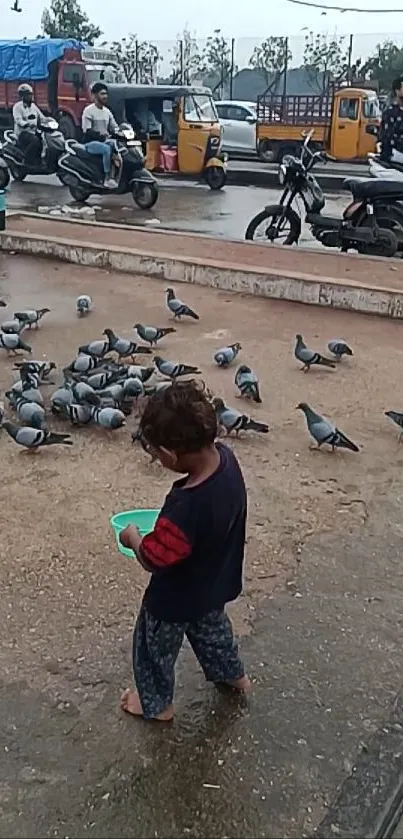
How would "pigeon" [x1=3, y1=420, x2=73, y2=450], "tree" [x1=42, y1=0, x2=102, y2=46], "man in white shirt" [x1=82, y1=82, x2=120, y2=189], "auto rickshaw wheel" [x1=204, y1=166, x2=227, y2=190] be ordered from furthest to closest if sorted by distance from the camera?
"tree" [x1=42, y1=0, x2=102, y2=46] < "auto rickshaw wheel" [x1=204, y1=166, x2=227, y2=190] < "man in white shirt" [x1=82, y1=82, x2=120, y2=189] < "pigeon" [x1=3, y1=420, x2=73, y2=450]

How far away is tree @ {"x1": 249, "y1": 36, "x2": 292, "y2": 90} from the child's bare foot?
28.3 metres

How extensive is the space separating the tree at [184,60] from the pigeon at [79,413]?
97.5ft

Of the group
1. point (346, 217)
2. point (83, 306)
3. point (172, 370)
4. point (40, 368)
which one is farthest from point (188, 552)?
point (346, 217)

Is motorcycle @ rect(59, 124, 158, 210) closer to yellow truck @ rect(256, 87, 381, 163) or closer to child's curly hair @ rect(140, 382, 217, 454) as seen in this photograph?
yellow truck @ rect(256, 87, 381, 163)

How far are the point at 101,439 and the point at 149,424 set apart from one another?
246 centimetres

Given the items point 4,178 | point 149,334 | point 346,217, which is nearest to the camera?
point 149,334

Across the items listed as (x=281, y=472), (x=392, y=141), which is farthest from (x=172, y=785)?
(x=392, y=141)

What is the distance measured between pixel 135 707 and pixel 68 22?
42264 millimetres

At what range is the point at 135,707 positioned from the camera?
8.54ft

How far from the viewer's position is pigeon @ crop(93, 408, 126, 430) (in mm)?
4578

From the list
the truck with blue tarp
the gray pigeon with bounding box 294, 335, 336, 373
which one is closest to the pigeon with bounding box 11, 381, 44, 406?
the gray pigeon with bounding box 294, 335, 336, 373

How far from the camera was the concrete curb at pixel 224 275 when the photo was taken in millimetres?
7379

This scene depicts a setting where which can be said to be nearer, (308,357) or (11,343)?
(308,357)

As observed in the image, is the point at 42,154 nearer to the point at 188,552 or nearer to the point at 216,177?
the point at 216,177
